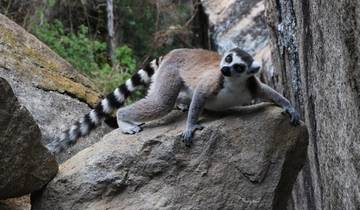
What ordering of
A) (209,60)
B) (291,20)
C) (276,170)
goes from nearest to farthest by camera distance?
(276,170), (209,60), (291,20)

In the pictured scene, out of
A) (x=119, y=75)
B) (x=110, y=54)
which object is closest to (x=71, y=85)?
(x=119, y=75)

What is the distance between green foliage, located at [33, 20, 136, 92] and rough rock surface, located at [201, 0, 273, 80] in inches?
70.8

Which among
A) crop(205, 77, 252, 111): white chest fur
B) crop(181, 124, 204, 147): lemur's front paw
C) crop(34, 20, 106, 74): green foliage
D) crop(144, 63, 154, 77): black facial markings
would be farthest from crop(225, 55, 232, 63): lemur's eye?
crop(34, 20, 106, 74): green foliage

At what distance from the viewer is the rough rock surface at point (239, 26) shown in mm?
10664

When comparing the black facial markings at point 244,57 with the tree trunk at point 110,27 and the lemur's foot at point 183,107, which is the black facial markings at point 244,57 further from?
the tree trunk at point 110,27

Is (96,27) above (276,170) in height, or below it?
above

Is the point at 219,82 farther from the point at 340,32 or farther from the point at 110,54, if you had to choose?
the point at 110,54

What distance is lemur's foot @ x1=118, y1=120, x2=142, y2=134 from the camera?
5.30 meters

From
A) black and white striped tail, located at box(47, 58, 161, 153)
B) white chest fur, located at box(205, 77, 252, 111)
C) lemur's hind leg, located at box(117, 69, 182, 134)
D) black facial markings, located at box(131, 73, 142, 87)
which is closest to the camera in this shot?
white chest fur, located at box(205, 77, 252, 111)

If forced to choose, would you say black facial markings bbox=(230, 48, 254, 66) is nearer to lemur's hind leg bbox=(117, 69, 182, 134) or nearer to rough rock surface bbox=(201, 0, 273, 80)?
lemur's hind leg bbox=(117, 69, 182, 134)

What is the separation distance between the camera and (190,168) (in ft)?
16.1

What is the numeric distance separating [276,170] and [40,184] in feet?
5.68

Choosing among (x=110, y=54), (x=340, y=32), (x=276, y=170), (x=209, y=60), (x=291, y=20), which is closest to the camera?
(x=340, y=32)

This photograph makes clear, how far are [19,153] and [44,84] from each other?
1890 mm
